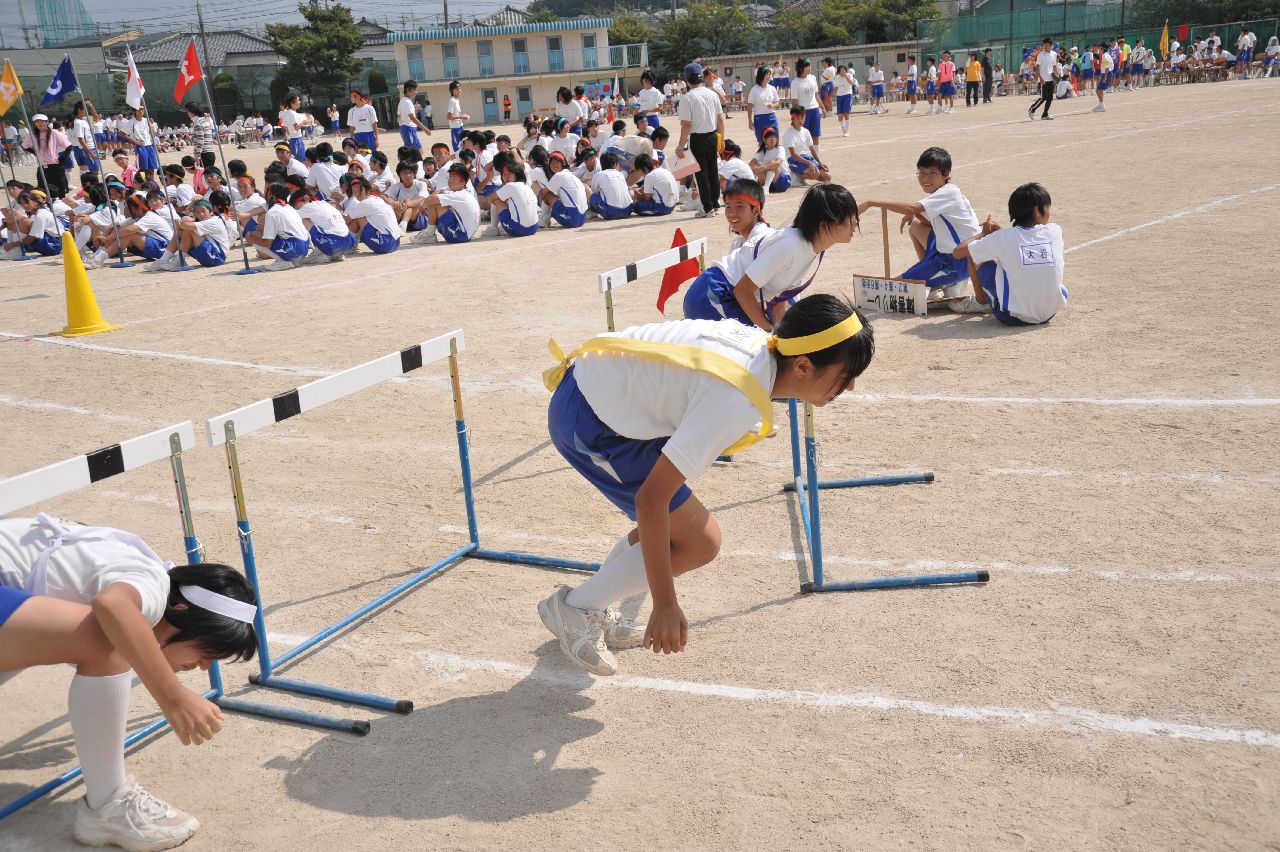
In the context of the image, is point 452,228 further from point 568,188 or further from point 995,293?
point 995,293

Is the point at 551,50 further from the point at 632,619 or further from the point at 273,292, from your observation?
the point at 632,619

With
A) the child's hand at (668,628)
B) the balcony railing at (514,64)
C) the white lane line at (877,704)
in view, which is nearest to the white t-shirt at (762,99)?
the white lane line at (877,704)

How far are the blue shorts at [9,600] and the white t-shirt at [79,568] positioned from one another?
0.09 metres

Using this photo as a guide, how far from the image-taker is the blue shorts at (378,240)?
14.4 metres

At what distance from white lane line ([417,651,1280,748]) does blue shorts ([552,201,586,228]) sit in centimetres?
1222

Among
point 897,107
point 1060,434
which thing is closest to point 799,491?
point 1060,434

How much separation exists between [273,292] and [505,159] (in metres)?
4.68

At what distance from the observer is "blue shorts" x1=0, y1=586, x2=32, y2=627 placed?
9.11 ft

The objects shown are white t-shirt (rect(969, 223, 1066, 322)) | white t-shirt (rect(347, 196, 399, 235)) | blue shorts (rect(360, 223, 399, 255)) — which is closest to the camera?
white t-shirt (rect(969, 223, 1066, 322))

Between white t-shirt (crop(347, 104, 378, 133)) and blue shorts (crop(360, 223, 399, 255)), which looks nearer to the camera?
blue shorts (crop(360, 223, 399, 255))

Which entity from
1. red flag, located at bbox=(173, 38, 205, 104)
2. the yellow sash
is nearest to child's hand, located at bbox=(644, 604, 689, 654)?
the yellow sash

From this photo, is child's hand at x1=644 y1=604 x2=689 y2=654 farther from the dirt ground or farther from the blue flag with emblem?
the blue flag with emblem

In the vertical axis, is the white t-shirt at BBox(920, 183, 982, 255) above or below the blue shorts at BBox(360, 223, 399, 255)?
above

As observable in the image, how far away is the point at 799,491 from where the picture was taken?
5.38 meters
